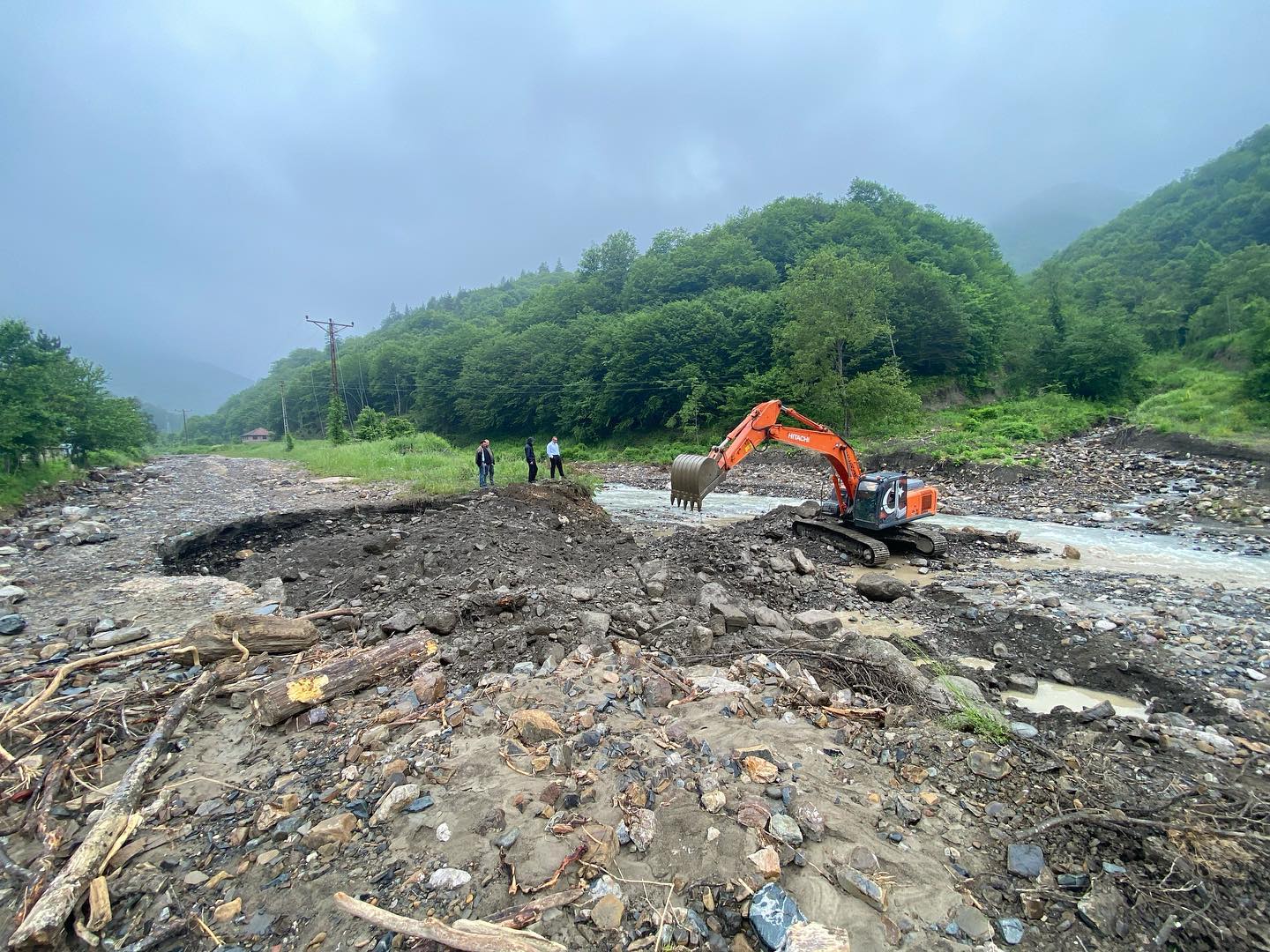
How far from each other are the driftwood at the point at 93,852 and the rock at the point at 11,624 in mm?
3273

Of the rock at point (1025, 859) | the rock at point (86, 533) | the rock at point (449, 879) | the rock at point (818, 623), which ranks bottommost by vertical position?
the rock at point (818, 623)

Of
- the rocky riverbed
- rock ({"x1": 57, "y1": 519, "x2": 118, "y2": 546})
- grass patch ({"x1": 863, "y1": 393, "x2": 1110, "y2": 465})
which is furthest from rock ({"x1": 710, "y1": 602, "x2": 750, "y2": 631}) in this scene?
grass patch ({"x1": 863, "y1": 393, "x2": 1110, "y2": 465})

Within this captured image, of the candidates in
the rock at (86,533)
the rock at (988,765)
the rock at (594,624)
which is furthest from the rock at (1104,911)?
the rock at (86,533)

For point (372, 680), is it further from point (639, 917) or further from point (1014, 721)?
point (1014, 721)

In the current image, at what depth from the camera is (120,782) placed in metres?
3.16

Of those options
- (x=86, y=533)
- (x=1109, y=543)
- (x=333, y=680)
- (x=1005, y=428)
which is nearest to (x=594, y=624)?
(x=333, y=680)

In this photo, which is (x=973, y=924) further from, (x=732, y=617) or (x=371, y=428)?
(x=371, y=428)

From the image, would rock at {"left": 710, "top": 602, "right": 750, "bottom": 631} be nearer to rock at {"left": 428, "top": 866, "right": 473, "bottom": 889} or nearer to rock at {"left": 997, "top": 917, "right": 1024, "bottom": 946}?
rock at {"left": 997, "top": 917, "right": 1024, "bottom": 946}

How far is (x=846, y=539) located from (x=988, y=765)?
8.35m

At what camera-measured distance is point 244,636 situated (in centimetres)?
491

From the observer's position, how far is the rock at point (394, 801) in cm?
297

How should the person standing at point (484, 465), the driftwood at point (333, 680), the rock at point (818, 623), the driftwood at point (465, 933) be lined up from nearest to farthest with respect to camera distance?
the driftwood at point (465, 933) → the driftwood at point (333, 680) → the rock at point (818, 623) → the person standing at point (484, 465)

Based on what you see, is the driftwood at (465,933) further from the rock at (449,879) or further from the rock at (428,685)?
the rock at (428,685)

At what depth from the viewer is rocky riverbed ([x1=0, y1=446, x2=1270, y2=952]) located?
249 centimetres
